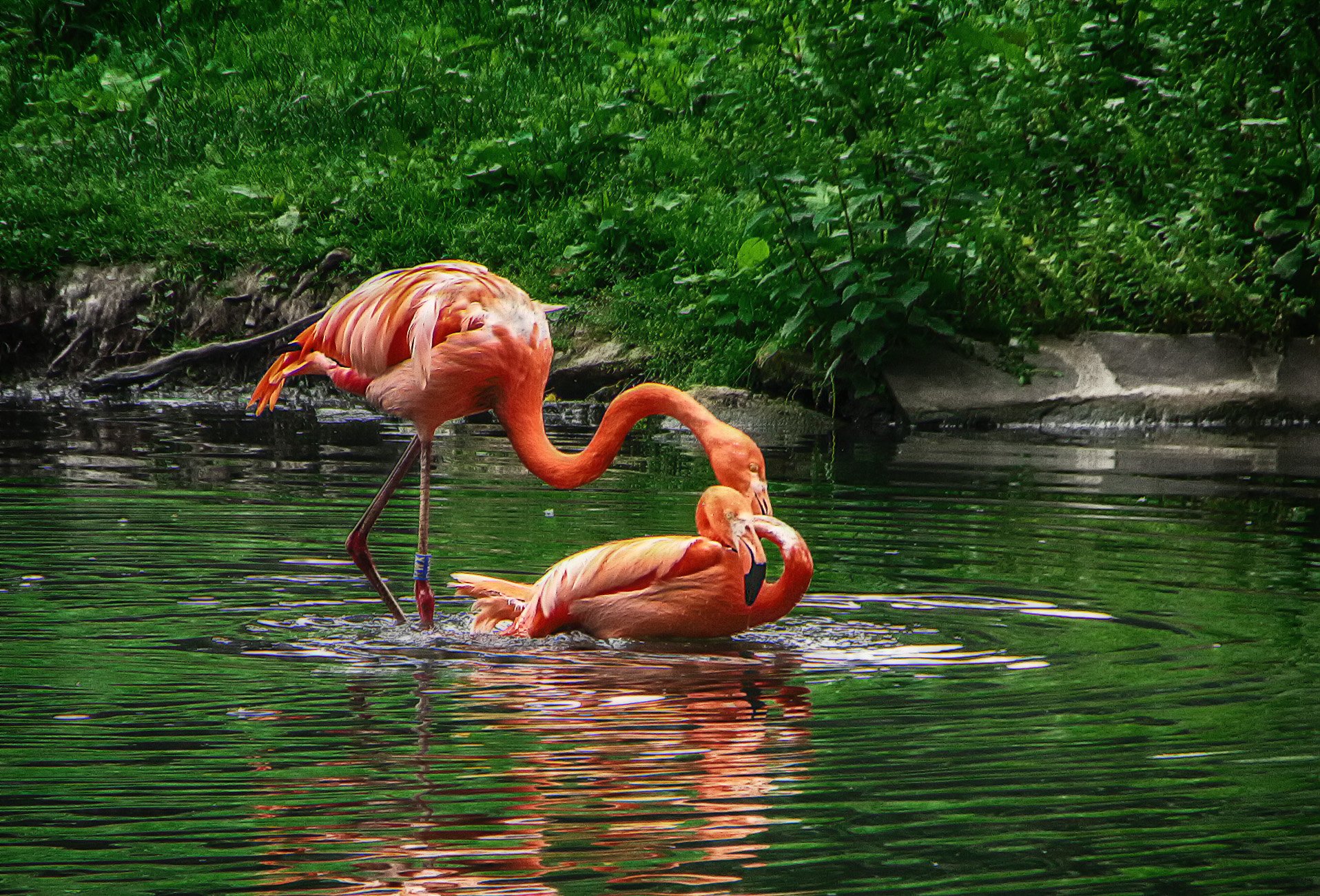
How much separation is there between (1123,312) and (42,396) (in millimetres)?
7441

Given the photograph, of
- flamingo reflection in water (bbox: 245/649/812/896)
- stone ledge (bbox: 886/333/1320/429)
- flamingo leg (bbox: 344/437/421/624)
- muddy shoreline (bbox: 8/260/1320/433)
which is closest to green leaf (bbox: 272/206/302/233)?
muddy shoreline (bbox: 8/260/1320/433)

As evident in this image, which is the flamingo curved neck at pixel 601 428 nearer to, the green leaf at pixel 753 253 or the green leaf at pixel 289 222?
the green leaf at pixel 753 253

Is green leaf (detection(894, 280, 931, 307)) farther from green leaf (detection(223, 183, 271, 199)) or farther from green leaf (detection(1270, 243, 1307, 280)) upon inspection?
green leaf (detection(223, 183, 271, 199))

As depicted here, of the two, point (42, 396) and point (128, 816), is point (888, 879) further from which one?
point (42, 396)

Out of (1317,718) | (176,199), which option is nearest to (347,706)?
(1317,718)

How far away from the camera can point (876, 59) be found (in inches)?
402

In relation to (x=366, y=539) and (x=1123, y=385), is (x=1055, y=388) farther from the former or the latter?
(x=366, y=539)

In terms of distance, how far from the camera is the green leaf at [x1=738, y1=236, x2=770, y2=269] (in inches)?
427

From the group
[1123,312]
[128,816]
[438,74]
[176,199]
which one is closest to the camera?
[128,816]

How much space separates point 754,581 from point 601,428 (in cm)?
71

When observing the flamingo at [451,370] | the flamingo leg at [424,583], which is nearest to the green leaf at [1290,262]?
the flamingo at [451,370]

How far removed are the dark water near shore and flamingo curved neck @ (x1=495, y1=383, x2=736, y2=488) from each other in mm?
533

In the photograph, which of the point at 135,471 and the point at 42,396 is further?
the point at 42,396

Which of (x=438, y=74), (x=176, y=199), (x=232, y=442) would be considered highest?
(x=438, y=74)
